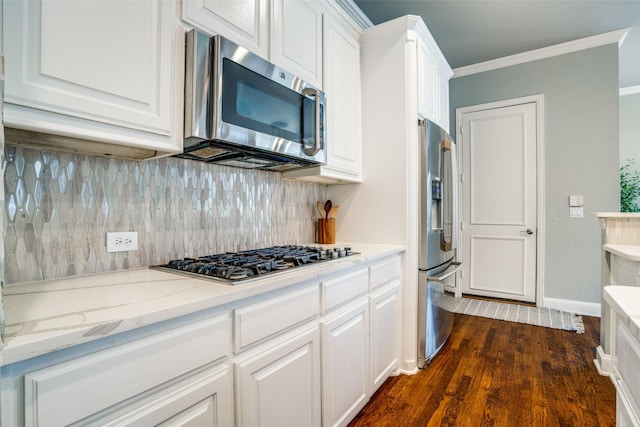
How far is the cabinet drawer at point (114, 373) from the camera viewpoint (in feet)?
2.09

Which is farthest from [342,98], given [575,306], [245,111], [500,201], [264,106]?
[575,306]

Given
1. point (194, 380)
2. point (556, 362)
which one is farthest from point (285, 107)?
point (556, 362)

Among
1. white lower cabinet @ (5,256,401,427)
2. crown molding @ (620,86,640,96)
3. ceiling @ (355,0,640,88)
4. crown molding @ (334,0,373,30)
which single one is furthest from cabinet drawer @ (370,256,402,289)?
crown molding @ (620,86,640,96)

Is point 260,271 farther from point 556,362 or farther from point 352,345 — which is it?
point 556,362

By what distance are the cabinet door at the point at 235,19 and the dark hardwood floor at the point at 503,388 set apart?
6.42 ft

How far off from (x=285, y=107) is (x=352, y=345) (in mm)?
1239

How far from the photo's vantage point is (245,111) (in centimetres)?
139

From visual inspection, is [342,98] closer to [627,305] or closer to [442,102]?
[442,102]

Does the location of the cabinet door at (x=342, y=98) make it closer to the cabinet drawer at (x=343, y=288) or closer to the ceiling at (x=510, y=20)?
the cabinet drawer at (x=343, y=288)

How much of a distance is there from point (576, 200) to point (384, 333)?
2831 mm

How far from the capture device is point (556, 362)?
2.35 meters

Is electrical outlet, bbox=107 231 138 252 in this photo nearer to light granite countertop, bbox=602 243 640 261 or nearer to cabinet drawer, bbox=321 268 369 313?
cabinet drawer, bbox=321 268 369 313

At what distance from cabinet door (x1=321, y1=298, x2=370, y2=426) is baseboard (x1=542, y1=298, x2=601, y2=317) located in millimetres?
2862

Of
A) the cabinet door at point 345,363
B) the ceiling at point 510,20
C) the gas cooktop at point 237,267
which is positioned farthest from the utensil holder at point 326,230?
the ceiling at point 510,20
